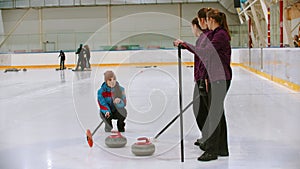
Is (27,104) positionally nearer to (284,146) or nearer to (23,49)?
(284,146)

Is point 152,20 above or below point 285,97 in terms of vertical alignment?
above

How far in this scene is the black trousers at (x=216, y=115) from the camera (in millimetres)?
4629

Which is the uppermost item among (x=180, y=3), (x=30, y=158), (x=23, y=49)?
(x=180, y=3)

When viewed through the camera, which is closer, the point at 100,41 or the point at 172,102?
the point at 172,102

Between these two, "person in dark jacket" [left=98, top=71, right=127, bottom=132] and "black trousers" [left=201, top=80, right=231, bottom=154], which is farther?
"person in dark jacket" [left=98, top=71, right=127, bottom=132]

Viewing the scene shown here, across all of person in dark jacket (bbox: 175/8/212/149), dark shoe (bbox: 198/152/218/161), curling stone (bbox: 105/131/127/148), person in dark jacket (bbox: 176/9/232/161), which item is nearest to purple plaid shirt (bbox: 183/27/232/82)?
person in dark jacket (bbox: 176/9/232/161)

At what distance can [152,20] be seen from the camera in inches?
1234

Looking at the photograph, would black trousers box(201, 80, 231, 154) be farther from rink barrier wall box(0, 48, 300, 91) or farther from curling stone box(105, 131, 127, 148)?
rink barrier wall box(0, 48, 300, 91)

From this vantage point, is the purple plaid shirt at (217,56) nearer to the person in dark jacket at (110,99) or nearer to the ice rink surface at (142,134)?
the ice rink surface at (142,134)

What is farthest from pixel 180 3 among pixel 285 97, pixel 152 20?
pixel 285 97

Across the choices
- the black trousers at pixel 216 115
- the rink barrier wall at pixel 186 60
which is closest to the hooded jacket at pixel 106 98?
the rink barrier wall at pixel 186 60

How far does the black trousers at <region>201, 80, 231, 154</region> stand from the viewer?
4.63 metres

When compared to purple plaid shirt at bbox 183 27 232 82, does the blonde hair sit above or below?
above

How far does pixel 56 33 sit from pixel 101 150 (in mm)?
27837
